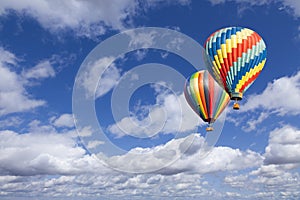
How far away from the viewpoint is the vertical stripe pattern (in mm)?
96938

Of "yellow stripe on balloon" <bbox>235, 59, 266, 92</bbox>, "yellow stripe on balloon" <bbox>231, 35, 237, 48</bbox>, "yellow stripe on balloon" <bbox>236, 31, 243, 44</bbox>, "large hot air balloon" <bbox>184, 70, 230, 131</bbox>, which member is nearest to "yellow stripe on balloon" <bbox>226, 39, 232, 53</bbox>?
"yellow stripe on balloon" <bbox>231, 35, 237, 48</bbox>

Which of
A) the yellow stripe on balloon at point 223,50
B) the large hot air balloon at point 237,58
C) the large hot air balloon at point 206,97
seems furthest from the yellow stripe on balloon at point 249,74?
the large hot air balloon at point 206,97

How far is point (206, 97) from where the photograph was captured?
323 ft

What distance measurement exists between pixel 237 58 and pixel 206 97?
735 inches

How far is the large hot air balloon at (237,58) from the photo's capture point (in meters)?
82.1

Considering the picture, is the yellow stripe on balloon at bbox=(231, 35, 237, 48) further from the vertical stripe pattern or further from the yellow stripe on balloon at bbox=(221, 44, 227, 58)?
the vertical stripe pattern

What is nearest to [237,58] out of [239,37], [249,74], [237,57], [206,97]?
[237,57]

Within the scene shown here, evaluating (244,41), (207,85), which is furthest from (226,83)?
(207,85)

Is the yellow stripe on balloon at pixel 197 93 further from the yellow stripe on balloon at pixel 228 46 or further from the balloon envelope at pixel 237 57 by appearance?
the yellow stripe on balloon at pixel 228 46

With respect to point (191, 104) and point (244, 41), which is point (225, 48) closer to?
point (244, 41)

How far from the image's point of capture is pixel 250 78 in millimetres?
83500

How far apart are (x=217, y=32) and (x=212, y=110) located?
834 inches

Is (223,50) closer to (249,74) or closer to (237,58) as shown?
(237,58)

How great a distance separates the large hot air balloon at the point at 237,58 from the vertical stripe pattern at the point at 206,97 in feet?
40.6
